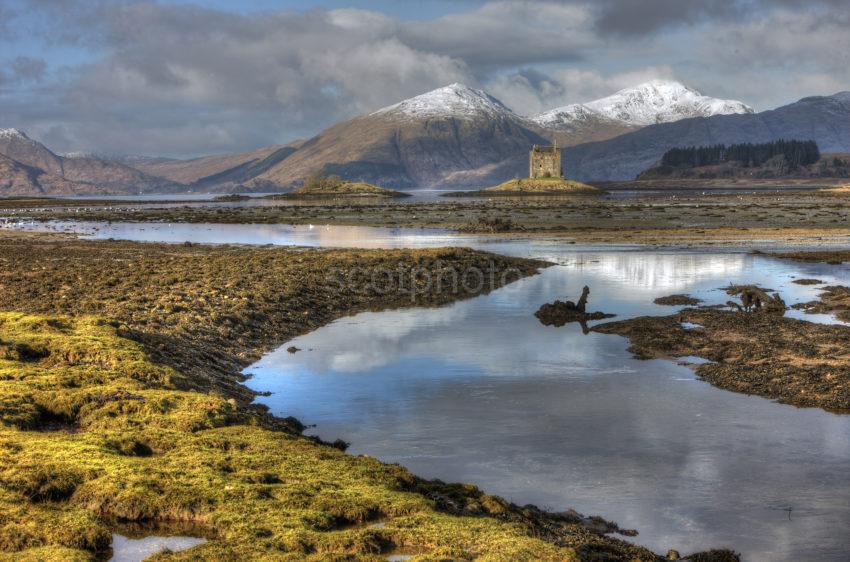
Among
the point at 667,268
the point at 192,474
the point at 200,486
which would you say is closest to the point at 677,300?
the point at 667,268

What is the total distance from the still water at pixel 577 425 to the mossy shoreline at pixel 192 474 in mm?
943

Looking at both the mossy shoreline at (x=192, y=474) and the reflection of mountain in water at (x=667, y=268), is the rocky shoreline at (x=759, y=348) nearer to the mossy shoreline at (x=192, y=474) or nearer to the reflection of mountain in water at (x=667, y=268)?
the reflection of mountain in water at (x=667, y=268)

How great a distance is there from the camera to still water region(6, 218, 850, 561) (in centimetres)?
1106

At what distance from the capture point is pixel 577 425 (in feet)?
49.1

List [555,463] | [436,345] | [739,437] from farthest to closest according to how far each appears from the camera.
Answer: [436,345] → [739,437] → [555,463]

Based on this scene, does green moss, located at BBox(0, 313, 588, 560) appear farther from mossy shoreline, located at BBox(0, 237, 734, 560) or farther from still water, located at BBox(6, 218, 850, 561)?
still water, located at BBox(6, 218, 850, 561)

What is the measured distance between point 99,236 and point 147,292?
133 ft

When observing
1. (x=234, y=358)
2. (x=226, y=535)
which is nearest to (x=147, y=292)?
(x=234, y=358)

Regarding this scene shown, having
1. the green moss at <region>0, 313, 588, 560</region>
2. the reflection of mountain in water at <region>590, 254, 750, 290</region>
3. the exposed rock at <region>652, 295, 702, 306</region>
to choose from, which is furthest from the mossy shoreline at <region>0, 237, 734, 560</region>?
the reflection of mountain in water at <region>590, 254, 750, 290</region>

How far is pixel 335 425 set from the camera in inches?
605

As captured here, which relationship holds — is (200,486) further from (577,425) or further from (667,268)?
(667,268)

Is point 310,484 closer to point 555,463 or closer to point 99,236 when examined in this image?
point 555,463

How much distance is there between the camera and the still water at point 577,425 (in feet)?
36.3

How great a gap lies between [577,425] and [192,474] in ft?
23.8
